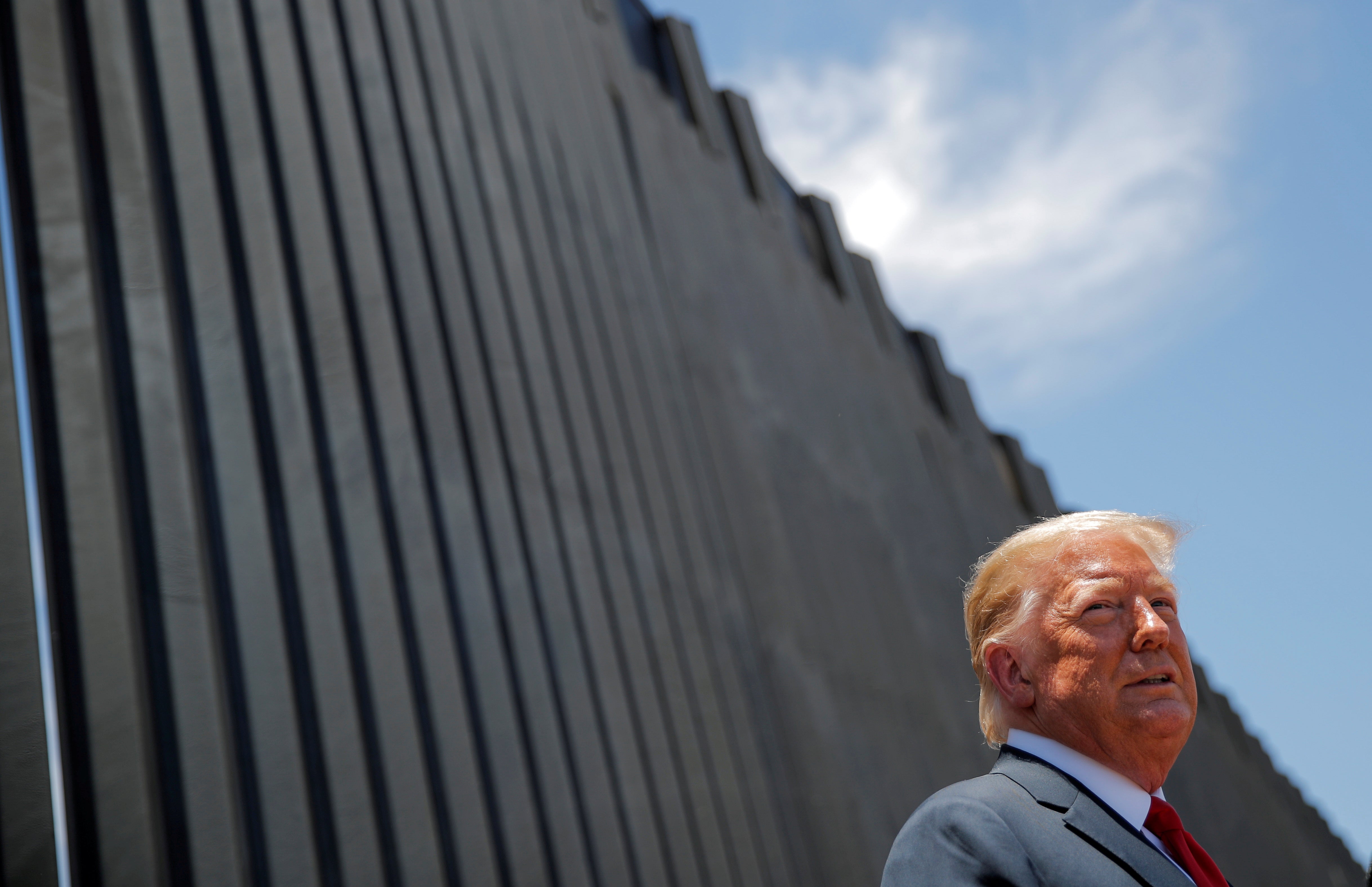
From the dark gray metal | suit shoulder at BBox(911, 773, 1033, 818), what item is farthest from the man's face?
the dark gray metal

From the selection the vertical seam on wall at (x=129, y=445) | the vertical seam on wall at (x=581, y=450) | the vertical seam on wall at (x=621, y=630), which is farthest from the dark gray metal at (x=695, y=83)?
the vertical seam on wall at (x=129, y=445)

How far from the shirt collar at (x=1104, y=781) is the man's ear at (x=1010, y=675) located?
0.07 meters

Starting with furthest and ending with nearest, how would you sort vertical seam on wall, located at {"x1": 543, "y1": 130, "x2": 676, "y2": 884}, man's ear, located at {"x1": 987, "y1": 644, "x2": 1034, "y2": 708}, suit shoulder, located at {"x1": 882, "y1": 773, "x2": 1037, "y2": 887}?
vertical seam on wall, located at {"x1": 543, "y1": 130, "x2": 676, "y2": 884} < man's ear, located at {"x1": 987, "y1": 644, "x2": 1034, "y2": 708} < suit shoulder, located at {"x1": 882, "y1": 773, "x2": 1037, "y2": 887}

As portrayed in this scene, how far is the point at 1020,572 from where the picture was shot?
5.75 feet

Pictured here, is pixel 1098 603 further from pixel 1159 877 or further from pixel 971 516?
pixel 971 516

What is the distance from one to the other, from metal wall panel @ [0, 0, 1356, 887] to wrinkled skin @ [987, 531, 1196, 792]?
1.17 metres

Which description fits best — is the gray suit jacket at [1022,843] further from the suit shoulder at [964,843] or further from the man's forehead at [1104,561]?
the man's forehead at [1104,561]

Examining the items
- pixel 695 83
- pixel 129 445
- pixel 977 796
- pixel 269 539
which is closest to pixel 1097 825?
pixel 977 796

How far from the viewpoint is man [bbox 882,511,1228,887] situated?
4.69ft

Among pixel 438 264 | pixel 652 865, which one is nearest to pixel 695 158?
pixel 438 264

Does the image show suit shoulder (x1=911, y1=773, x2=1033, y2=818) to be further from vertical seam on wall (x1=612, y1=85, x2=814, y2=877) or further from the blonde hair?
vertical seam on wall (x1=612, y1=85, x2=814, y2=877)

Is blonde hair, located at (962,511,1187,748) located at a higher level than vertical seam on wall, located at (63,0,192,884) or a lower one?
lower

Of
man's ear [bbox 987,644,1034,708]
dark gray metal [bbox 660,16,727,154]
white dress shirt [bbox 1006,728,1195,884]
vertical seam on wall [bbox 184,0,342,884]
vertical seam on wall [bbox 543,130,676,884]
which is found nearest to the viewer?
white dress shirt [bbox 1006,728,1195,884]

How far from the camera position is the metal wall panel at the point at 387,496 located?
6.18 feet
